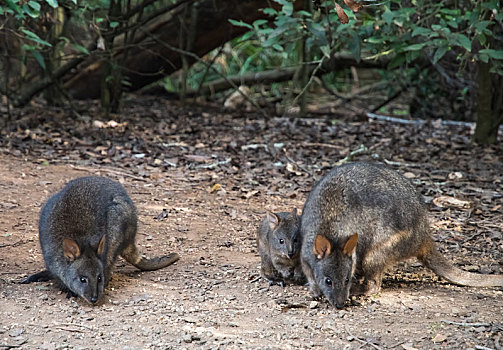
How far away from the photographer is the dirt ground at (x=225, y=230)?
3.76 m

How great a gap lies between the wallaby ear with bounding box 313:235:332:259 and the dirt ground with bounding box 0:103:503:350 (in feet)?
1.09

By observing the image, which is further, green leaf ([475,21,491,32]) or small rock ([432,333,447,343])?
green leaf ([475,21,491,32])

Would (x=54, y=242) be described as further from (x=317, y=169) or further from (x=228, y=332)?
(x=317, y=169)

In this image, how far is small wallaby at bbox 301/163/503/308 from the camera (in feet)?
Result: 14.5

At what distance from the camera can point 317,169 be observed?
7629 millimetres

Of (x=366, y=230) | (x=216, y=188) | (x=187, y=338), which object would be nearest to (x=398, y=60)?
(x=216, y=188)

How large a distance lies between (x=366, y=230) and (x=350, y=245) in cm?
29

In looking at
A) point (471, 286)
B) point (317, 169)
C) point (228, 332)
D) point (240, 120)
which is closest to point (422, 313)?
point (471, 286)

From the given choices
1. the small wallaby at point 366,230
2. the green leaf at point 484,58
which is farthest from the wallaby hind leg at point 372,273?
the green leaf at point 484,58

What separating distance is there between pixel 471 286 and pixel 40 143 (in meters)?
5.42

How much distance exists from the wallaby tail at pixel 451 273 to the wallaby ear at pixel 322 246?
853 millimetres

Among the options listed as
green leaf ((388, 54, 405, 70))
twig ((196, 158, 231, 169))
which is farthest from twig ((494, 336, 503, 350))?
green leaf ((388, 54, 405, 70))

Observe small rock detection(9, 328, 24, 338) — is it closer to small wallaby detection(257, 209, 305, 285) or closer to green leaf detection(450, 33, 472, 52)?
small wallaby detection(257, 209, 305, 285)

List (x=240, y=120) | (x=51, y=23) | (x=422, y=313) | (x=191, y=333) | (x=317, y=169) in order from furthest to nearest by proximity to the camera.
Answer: (x=240, y=120)
(x=51, y=23)
(x=317, y=169)
(x=422, y=313)
(x=191, y=333)
